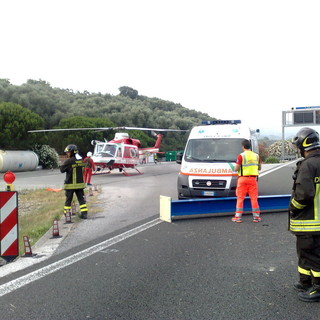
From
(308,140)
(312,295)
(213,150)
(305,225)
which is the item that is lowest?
(312,295)

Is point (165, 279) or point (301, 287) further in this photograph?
point (165, 279)

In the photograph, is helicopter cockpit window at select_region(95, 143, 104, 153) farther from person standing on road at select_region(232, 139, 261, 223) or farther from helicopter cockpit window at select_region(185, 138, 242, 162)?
person standing on road at select_region(232, 139, 261, 223)

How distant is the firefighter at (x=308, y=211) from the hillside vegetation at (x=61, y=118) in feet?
105

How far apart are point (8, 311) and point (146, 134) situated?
6518cm

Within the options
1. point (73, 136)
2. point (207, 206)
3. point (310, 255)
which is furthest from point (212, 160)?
point (73, 136)

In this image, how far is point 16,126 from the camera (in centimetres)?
3356

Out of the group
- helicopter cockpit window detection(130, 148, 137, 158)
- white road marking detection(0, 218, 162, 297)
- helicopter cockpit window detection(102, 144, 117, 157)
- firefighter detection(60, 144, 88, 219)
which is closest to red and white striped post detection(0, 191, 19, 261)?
white road marking detection(0, 218, 162, 297)

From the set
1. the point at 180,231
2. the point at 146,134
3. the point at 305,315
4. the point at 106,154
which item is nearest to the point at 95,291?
the point at 305,315

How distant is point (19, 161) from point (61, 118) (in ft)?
70.4

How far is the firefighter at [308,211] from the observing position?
3959mm

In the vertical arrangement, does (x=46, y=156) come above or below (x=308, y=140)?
below

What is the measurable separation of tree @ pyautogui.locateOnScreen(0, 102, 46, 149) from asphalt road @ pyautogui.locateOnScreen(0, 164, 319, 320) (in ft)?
92.4

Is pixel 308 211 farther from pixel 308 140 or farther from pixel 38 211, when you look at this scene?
pixel 38 211

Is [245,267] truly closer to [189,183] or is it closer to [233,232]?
[233,232]
